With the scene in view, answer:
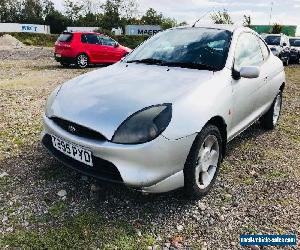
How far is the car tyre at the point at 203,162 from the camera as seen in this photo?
3256mm

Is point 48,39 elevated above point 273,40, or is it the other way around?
point 273,40

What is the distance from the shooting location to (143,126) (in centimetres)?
300

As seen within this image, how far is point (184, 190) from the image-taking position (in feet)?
11.2

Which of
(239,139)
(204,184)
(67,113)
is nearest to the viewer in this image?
(67,113)

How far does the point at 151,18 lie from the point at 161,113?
8122 cm

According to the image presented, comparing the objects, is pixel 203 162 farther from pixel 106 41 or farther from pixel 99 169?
pixel 106 41

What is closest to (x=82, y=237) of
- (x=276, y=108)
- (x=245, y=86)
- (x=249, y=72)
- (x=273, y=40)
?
(x=249, y=72)

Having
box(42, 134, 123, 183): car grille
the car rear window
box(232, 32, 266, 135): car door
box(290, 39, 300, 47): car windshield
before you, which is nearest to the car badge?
box(42, 134, 123, 183): car grille

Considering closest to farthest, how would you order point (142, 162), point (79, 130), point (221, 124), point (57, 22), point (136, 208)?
1. point (142, 162)
2. point (79, 130)
3. point (136, 208)
4. point (221, 124)
5. point (57, 22)

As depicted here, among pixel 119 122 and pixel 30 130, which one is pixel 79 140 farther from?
pixel 30 130

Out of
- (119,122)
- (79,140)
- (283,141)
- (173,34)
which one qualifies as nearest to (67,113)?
(79,140)

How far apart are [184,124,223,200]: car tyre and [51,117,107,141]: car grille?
0.81m

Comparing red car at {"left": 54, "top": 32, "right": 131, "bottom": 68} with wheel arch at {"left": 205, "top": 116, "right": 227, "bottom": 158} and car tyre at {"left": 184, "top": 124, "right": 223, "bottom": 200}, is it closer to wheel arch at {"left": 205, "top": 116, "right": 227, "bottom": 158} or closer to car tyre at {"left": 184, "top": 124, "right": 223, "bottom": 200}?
wheel arch at {"left": 205, "top": 116, "right": 227, "bottom": 158}

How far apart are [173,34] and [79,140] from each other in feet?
7.45
